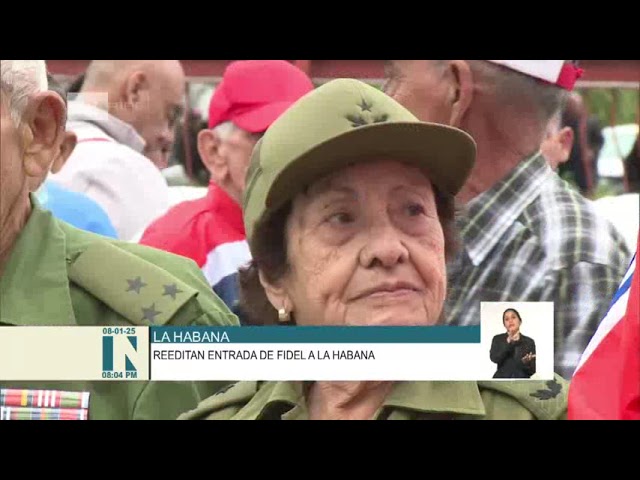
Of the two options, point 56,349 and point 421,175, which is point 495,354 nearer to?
point 421,175

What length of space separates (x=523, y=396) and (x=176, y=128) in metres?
1.47

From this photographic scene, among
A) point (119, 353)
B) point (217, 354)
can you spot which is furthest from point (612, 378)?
point (119, 353)

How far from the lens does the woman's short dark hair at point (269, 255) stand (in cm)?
552

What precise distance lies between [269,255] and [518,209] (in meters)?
0.87

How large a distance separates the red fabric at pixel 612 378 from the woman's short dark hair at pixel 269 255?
0.58 meters

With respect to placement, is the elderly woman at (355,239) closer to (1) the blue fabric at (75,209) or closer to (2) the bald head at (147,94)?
(2) the bald head at (147,94)

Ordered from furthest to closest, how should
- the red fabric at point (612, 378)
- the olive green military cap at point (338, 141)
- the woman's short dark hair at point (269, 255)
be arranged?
the woman's short dark hair at point (269, 255)
the olive green military cap at point (338, 141)
the red fabric at point (612, 378)

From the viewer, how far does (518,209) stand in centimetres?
570

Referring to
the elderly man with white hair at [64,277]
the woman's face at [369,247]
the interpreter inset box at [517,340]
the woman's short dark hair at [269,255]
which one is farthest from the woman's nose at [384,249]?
the elderly man with white hair at [64,277]

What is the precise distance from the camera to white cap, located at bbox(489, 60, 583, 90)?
5.68 meters

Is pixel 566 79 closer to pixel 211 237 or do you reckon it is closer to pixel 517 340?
pixel 517 340

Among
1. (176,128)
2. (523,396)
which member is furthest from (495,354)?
(176,128)

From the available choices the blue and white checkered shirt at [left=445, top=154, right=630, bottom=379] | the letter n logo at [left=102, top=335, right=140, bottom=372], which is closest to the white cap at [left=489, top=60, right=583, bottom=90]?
the blue and white checkered shirt at [left=445, top=154, right=630, bottom=379]

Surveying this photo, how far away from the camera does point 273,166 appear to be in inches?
215
